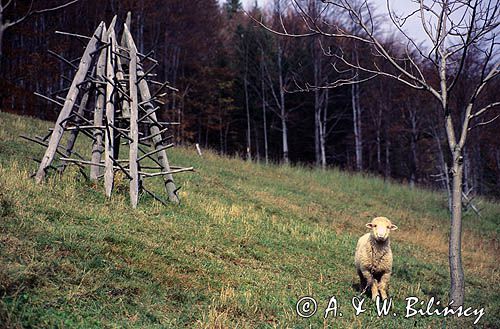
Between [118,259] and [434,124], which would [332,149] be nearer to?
[434,124]

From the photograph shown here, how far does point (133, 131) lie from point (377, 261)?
5621mm

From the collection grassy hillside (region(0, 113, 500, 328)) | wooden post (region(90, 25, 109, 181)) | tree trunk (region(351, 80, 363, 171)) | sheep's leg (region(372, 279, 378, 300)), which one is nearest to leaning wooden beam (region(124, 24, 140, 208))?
grassy hillside (region(0, 113, 500, 328))

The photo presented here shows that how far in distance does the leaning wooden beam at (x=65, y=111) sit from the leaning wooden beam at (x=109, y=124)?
379mm

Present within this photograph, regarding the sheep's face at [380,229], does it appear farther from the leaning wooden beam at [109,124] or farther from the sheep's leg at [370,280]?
the leaning wooden beam at [109,124]

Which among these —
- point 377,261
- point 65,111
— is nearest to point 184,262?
point 377,261

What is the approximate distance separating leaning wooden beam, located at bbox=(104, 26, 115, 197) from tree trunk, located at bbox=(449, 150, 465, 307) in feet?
20.4

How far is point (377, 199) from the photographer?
23.8 metres

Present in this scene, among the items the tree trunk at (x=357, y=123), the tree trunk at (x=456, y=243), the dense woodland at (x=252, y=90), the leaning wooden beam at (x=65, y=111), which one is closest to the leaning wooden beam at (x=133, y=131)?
the leaning wooden beam at (x=65, y=111)

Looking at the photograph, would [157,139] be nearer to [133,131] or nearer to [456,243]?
[133,131]

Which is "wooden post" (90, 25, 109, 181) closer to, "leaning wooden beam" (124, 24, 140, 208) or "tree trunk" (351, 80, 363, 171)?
"leaning wooden beam" (124, 24, 140, 208)

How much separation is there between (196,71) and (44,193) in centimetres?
2887

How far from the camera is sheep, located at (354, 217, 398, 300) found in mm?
8164

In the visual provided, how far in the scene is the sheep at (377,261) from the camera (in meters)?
8.16

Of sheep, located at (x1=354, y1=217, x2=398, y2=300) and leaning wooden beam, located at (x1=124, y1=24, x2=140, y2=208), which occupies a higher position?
leaning wooden beam, located at (x1=124, y1=24, x2=140, y2=208)
